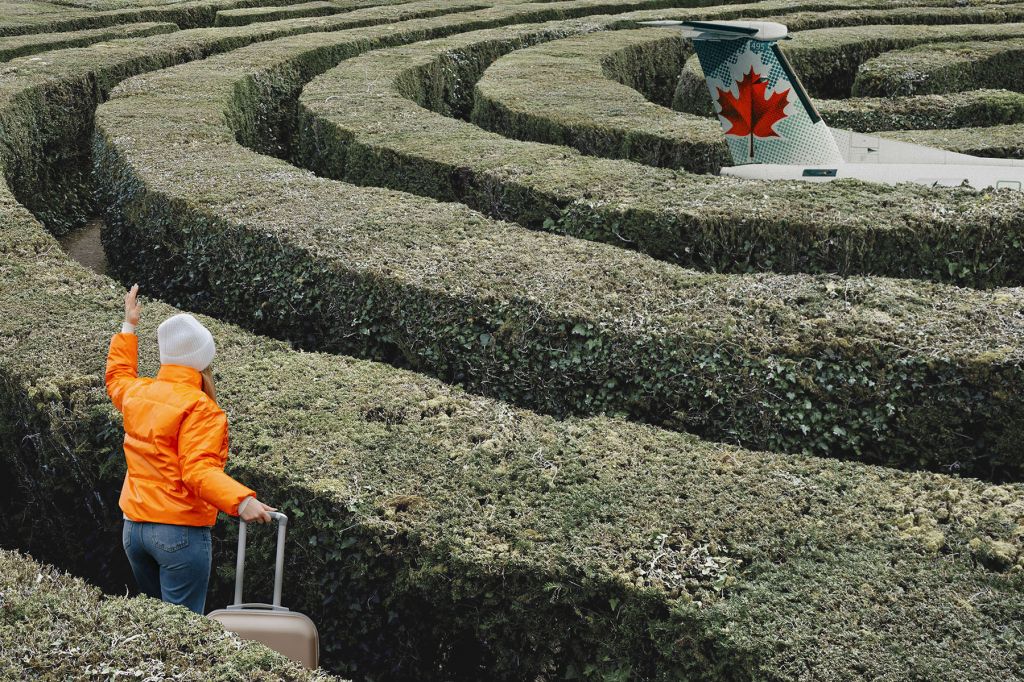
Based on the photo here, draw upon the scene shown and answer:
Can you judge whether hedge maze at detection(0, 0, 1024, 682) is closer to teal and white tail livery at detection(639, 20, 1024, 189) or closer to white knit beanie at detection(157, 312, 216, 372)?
white knit beanie at detection(157, 312, 216, 372)

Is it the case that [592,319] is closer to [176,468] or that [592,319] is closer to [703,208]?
[703,208]

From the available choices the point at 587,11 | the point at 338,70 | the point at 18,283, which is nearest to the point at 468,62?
the point at 338,70

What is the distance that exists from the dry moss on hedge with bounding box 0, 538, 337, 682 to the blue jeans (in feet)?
2.35

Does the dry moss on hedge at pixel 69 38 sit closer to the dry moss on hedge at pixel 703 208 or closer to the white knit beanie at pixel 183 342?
the dry moss on hedge at pixel 703 208

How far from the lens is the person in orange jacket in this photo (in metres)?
5.54

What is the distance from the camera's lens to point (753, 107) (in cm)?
1230

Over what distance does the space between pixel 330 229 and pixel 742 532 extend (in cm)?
552

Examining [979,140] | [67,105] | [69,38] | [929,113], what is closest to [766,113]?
[979,140]

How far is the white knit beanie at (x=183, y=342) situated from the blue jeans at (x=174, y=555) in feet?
2.99

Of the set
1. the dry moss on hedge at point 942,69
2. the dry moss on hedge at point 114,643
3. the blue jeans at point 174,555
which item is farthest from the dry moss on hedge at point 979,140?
the dry moss on hedge at point 114,643

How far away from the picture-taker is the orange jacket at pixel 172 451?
18.1 feet

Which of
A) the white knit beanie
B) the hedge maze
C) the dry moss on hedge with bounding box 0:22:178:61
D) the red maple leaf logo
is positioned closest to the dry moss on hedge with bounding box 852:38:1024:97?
the hedge maze

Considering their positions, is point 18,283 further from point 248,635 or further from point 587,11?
point 587,11

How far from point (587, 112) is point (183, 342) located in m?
9.91
